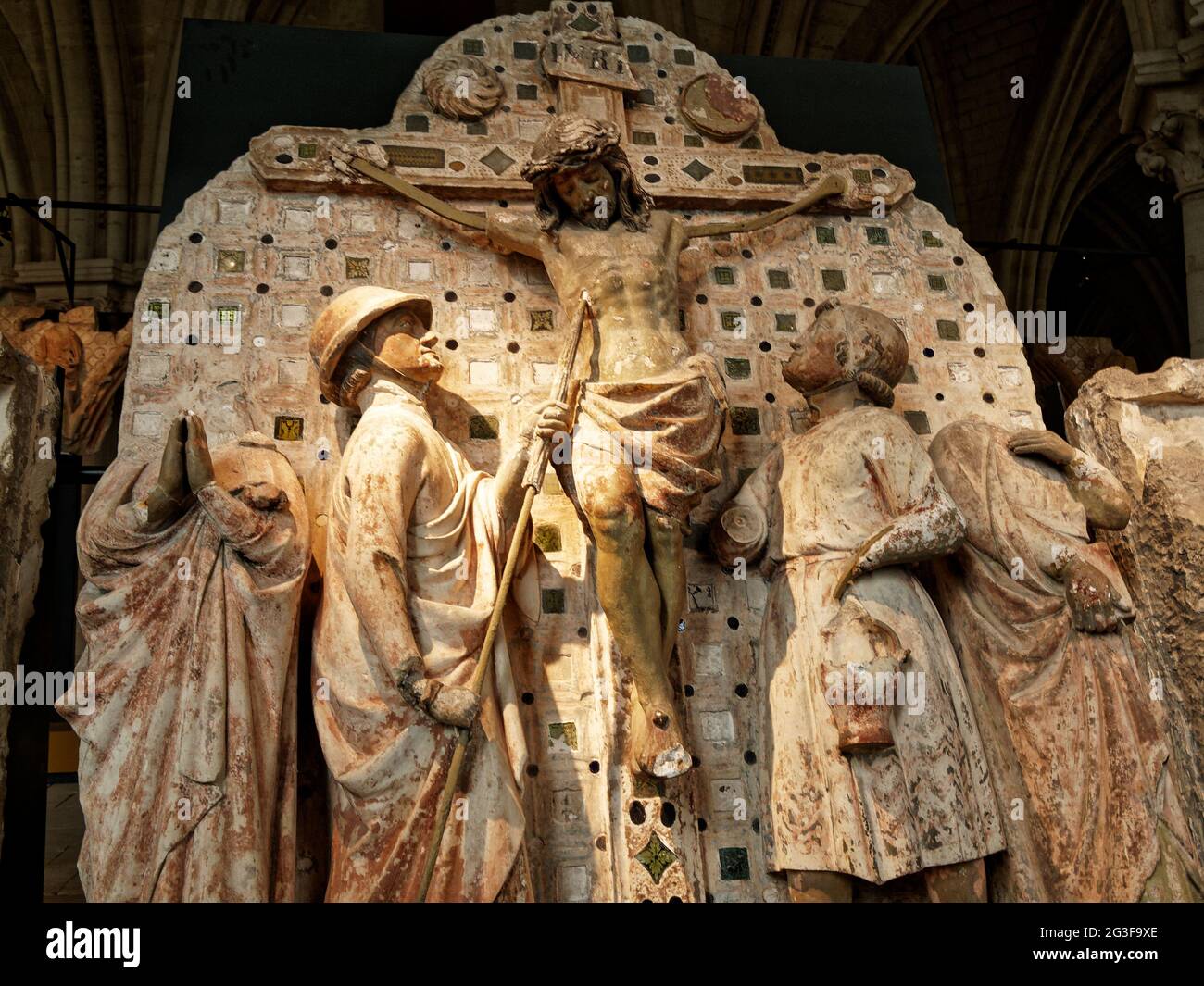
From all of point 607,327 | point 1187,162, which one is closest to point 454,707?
point 607,327

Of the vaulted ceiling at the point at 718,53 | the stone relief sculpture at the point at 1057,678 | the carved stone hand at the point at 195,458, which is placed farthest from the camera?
the vaulted ceiling at the point at 718,53

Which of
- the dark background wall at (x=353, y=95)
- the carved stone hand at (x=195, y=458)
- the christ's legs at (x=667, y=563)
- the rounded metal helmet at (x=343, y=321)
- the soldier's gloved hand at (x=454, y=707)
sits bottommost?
the soldier's gloved hand at (x=454, y=707)

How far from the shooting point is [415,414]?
558cm

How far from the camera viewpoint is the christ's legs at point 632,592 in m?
5.38

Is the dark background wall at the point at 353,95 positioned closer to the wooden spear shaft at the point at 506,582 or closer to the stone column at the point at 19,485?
the stone column at the point at 19,485

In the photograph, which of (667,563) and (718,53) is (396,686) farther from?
(718,53)

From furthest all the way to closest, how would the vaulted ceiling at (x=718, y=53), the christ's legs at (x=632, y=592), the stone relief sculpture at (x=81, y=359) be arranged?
the vaulted ceiling at (x=718, y=53) → the stone relief sculpture at (x=81, y=359) → the christ's legs at (x=632, y=592)

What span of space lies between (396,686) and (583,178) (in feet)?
8.79

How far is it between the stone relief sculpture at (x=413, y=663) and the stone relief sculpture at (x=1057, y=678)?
2.01 m

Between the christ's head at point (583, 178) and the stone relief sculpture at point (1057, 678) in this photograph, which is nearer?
the stone relief sculpture at point (1057, 678)

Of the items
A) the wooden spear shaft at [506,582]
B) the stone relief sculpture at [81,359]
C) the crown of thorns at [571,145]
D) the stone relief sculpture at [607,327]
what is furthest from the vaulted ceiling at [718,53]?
the wooden spear shaft at [506,582]

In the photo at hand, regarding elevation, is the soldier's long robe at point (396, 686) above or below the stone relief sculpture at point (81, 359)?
below

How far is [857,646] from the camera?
535 cm

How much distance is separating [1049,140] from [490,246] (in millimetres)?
11485
